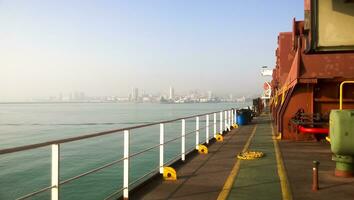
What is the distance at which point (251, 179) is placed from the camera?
27.2ft

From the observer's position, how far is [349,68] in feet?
45.3

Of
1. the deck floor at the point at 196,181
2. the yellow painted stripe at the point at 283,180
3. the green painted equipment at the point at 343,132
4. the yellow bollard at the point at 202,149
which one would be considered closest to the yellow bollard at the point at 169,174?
the deck floor at the point at 196,181

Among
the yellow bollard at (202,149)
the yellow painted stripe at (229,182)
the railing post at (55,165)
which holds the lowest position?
the yellow painted stripe at (229,182)

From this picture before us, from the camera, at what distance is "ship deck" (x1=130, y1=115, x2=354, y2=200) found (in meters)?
7.02

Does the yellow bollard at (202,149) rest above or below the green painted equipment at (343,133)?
below

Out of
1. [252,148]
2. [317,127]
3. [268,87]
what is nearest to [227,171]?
[252,148]

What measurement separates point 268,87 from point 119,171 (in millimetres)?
29295

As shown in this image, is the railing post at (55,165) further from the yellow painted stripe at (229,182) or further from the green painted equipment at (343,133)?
the green painted equipment at (343,133)

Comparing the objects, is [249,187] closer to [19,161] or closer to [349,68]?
[349,68]

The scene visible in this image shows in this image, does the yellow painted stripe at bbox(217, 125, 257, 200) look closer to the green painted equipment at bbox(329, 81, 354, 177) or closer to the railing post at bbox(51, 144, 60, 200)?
the green painted equipment at bbox(329, 81, 354, 177)

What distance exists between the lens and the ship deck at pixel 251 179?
23.0 ft

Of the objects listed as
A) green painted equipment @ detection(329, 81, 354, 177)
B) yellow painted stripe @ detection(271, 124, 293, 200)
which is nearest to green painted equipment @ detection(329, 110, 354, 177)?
green painted equipment @ detection(329, 81, 354, 177)

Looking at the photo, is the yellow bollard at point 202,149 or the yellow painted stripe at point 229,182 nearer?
the yellow painted stripe at point 229,182

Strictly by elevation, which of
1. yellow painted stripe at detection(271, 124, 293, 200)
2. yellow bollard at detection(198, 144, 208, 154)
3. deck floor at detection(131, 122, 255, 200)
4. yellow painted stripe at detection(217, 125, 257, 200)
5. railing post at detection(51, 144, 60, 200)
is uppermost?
railing post at detection(51, 144, 60, 200)
